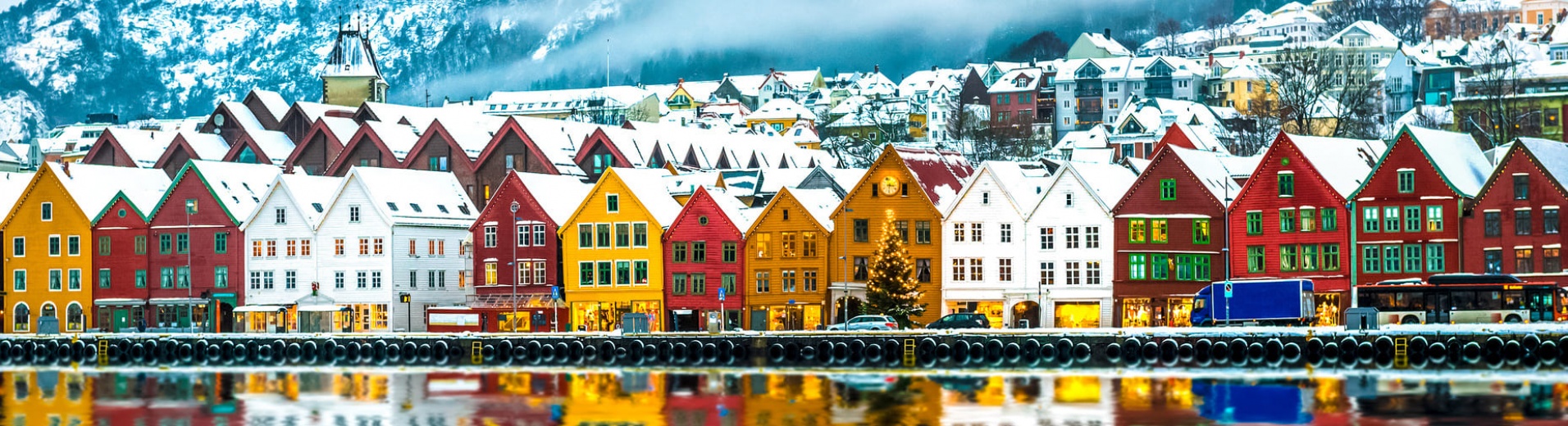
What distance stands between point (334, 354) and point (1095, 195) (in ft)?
117

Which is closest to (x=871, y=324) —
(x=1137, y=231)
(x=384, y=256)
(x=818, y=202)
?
(x=1137, y=231)

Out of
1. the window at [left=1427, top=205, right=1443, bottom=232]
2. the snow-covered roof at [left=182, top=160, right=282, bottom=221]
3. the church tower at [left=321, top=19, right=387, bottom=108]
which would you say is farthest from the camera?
the church tower at [left=321, top=19, right=387, bottom=108]

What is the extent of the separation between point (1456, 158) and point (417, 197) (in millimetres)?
52611

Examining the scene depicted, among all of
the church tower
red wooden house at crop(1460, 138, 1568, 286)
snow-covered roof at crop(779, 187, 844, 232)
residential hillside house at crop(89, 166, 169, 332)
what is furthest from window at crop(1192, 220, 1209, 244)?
the church tower

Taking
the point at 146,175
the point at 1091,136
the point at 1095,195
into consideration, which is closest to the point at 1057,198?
the point at 1095,195

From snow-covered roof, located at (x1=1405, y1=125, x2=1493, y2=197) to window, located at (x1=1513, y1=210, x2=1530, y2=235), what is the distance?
2501mm

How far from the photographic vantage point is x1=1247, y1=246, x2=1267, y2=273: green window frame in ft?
331

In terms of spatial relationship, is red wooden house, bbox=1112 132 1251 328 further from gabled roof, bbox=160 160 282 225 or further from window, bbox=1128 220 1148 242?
gabled roof, bbox=160 160 282 225

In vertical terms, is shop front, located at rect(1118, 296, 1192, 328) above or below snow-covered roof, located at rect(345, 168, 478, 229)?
below

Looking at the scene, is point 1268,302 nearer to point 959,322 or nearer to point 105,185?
point 959,322

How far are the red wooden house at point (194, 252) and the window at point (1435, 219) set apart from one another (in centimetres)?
5908

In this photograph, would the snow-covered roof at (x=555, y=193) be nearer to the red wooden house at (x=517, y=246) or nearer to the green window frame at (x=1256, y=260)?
the red wooden house at (x=517, y=246)

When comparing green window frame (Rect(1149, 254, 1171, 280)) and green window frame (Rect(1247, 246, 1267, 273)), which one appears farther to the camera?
green window frame (Rect(1149, 254, 1171, 280))

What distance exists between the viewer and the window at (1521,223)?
94.2 meters
